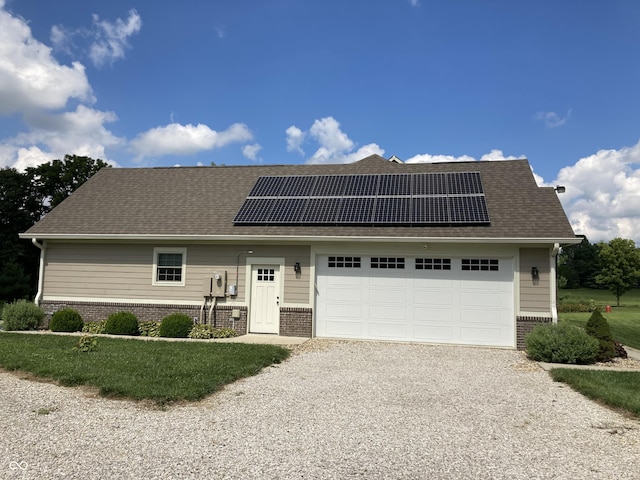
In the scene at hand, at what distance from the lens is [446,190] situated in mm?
13500

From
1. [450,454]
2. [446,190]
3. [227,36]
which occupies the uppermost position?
[227,36]

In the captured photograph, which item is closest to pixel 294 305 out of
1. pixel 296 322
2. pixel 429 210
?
pixel 296 322

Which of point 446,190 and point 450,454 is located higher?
point 446,190

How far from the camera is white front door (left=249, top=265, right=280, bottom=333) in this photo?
1277 cm

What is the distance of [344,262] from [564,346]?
18.4 ft

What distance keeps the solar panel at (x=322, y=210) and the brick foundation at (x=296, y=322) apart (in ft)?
8.31

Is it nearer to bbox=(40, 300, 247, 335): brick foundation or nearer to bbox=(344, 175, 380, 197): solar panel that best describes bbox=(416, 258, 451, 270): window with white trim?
bbox=(344, 175, 380, 197): solar panel

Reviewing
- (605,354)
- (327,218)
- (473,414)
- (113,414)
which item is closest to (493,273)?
(605,354)

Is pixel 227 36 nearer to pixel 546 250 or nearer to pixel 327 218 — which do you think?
pixel 327 218

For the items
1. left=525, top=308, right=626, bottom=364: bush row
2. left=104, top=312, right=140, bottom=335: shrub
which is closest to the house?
left=104, top=312, right=140, bottom=335: shrub

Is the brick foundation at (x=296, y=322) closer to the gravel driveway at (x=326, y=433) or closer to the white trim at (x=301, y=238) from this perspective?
the white trim at (x=301, y=238)

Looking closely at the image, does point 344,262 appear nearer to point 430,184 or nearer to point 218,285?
point 218,285

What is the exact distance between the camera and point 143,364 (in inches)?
320

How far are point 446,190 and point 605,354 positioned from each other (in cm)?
587
